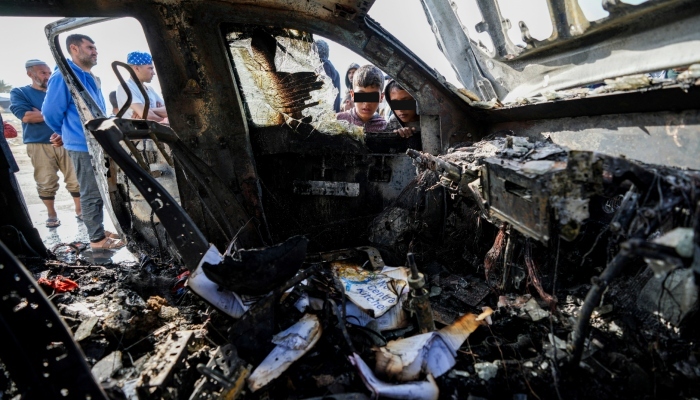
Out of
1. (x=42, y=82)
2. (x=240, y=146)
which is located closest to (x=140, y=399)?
(x=240, y=146)

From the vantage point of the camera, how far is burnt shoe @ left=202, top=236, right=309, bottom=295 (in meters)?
1.87

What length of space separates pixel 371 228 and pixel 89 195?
13.1 ft

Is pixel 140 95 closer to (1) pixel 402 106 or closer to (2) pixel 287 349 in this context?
(1) pixel 402 106

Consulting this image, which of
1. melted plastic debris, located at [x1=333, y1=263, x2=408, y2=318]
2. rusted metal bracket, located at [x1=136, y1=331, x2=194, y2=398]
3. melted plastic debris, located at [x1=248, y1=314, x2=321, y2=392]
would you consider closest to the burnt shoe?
melted plastic debris, located at [x1=248, y1=314, x2=321, y2=392]

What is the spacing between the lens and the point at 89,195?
173 inches

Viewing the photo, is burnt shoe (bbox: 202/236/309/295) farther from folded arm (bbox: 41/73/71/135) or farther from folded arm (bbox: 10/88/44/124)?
folded arm (bbox: 10/88/44/124)

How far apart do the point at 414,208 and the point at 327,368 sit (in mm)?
1796

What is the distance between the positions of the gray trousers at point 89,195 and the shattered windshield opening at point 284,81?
2851mm

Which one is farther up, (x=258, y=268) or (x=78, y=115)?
(x=78, y=115)

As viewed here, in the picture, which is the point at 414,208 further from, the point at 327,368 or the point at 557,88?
the point at 557,88

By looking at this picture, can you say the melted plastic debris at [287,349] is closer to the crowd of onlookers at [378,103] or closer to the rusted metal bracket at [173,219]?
the rusted metal bracket at [173,219]

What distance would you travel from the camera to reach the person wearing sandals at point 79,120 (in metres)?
4.06

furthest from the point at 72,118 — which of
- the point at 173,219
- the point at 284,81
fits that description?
the point at 173,219

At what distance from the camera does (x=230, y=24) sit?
285 centimetres
